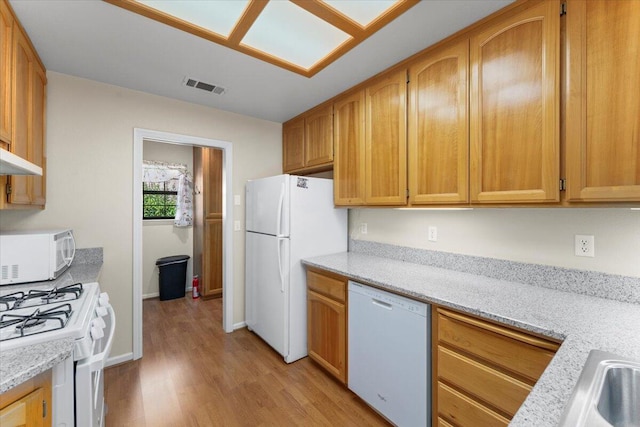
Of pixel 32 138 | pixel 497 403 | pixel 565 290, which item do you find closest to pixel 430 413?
pixel 497 403

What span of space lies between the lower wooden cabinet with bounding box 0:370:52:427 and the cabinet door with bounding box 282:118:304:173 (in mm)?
2405

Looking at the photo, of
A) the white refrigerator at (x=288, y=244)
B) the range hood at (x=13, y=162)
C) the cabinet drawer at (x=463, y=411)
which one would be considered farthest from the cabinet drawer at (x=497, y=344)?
the range hood at (x=13, y=162)

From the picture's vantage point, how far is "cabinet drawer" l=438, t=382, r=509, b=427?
1.21 metres

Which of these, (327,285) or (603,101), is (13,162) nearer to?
(327,285)

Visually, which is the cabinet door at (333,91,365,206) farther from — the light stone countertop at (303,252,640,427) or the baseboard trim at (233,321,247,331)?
the baseboard trim at (233,321,247,331)

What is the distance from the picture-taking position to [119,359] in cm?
233

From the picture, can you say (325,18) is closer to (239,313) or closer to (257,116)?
(257,116)

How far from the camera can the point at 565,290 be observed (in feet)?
4.91

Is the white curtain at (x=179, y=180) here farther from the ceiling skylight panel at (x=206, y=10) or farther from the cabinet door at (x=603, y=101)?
the cabinet door at (x=603, y=101)

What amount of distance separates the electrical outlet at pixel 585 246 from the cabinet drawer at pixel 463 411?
958 mm

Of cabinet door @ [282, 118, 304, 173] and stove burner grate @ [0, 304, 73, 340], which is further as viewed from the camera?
cabinet door @ [282, 118, 304, 173]

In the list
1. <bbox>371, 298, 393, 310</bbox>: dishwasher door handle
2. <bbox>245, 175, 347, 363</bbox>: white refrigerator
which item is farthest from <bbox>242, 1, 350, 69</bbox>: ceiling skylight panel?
<bbox>371, 298, 393, 310</bbox>: dishwasher door handle

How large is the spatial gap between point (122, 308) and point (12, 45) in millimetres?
1943

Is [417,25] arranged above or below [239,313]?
above
